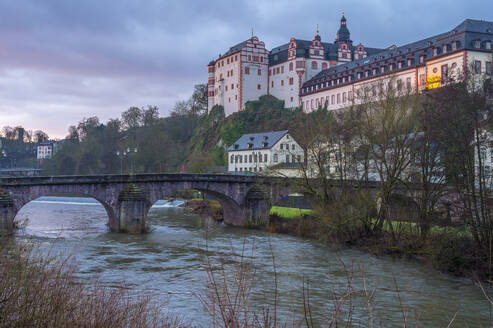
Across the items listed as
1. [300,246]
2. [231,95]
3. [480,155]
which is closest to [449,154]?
[480,155]

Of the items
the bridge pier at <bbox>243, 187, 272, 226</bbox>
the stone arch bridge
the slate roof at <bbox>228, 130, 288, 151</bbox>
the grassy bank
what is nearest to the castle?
the slate roof at <bbox>228, 130, 288, 151</bbox>

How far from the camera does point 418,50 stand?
2361 inches

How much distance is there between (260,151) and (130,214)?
1233 inches

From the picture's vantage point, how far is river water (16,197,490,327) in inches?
551

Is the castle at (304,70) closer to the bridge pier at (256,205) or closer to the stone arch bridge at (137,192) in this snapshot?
the bridge pier at (256,205)

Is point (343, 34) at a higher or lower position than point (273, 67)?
higher

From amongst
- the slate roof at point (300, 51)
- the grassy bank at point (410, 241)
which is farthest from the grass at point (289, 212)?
the slate roof at point (300, 51)

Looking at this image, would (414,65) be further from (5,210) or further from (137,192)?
(5,210)

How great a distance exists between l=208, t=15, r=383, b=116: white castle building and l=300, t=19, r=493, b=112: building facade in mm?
2634

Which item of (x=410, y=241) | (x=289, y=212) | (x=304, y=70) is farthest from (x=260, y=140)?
(x=410, y=241)

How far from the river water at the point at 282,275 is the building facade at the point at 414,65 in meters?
18.3

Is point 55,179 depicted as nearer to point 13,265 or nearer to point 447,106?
point 447,106

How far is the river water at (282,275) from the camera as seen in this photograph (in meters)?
14.0

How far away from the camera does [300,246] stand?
2648cm
